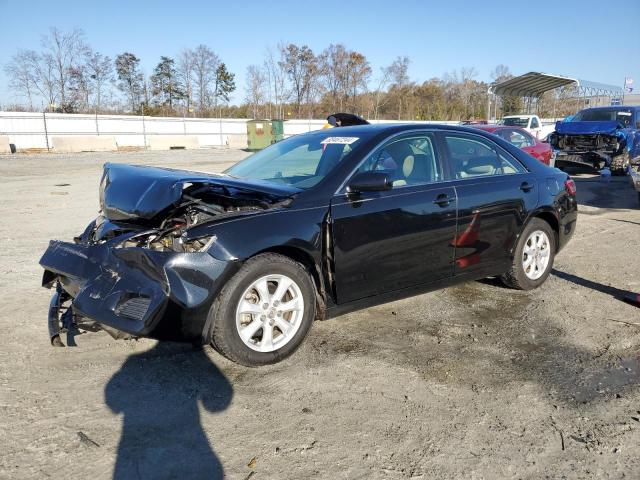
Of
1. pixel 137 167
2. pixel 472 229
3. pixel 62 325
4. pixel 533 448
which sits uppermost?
pixel 137 167

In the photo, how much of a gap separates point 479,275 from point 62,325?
11.1 ft

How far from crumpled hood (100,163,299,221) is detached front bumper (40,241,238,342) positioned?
36 centimetres

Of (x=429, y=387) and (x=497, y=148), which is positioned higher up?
(x=497, y=148)

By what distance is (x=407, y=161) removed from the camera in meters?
4.25

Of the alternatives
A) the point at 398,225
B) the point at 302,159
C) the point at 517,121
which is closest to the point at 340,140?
the point at 302,159

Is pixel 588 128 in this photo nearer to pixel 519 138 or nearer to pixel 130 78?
pixel 519 138

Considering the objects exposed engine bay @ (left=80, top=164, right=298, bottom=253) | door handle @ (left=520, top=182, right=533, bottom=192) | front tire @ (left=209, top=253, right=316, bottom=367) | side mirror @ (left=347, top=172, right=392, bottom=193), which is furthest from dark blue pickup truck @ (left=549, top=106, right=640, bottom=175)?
exposed engine bay @ (left=80, top=164, right=298, bottom=253)

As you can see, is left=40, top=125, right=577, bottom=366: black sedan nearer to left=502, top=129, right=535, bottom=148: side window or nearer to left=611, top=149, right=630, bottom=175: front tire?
left=502, top=129, right=535, bottom=148: side window

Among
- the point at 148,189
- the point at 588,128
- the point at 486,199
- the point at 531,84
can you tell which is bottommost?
the point at 486,199

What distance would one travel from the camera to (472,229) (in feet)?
14.7

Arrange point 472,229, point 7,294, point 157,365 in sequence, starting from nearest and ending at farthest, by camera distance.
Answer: point 157,365
point 472,229
point 7,294

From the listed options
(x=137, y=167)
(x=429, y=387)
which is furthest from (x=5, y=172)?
(x=429, y=387)

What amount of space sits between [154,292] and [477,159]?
10.2 ft

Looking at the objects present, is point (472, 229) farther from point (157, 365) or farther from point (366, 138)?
point (157, 365)
